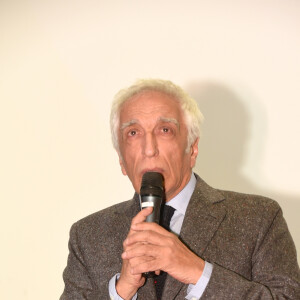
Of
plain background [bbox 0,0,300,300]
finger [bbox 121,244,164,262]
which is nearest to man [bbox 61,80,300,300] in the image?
finger [bbox 121,244,164,262]

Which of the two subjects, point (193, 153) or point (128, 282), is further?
point (193, 153)

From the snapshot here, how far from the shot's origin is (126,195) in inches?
130

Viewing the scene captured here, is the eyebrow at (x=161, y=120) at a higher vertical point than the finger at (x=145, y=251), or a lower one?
higher

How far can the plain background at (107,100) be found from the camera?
318 cm

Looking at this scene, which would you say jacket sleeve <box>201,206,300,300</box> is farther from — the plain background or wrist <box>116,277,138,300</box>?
the plain background

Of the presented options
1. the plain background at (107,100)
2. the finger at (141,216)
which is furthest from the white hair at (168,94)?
the plain background at (107,100)

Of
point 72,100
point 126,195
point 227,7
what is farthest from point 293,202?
point 72,100

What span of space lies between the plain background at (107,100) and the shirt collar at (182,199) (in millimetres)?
887

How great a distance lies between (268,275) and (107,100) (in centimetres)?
166

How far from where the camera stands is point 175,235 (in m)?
1.93

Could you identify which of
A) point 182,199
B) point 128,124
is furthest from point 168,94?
point 182,199

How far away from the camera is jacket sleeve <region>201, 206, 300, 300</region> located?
1.91m

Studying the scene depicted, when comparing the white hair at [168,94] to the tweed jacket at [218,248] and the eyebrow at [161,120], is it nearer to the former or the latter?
the eyebrow at [161,120]

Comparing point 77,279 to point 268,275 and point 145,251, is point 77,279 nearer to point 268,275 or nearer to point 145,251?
point 145,251
